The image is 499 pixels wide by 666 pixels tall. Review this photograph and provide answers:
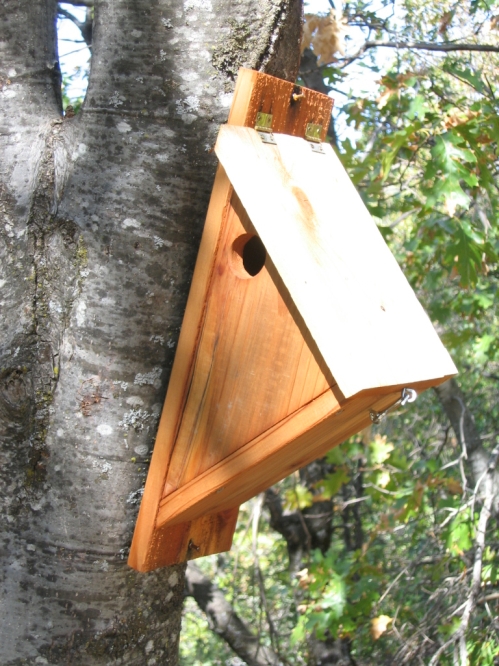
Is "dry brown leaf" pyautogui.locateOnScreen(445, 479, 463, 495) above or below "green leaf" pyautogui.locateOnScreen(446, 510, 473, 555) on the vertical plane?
below

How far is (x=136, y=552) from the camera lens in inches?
49.0

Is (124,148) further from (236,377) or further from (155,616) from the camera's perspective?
(155,616)

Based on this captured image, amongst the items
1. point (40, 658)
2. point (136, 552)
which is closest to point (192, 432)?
point (136, 552)

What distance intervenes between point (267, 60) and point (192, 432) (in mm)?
699

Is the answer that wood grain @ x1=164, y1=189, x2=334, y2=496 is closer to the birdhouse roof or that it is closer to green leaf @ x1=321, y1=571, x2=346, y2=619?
the birdhouse roof

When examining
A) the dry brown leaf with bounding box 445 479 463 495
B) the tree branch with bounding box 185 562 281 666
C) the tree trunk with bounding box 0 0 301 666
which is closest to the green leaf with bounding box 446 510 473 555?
the dry brown leaf with bounding box 445 479 463 495

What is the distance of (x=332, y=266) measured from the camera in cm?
119

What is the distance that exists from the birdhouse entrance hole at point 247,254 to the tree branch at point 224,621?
333 cm

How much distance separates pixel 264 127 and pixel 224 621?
3827 mm

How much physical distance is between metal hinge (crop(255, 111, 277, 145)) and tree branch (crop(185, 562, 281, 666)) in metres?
3.60

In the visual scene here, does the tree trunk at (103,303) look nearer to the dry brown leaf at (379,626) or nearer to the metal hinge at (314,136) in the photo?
the metal hinge at (314,136)

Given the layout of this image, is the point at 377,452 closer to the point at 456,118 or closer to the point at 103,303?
the point at 456,118

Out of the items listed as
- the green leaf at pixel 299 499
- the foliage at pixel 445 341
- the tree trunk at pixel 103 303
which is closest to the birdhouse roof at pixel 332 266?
the tree trunk at pixel 103 303

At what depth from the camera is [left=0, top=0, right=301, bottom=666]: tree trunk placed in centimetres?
122
